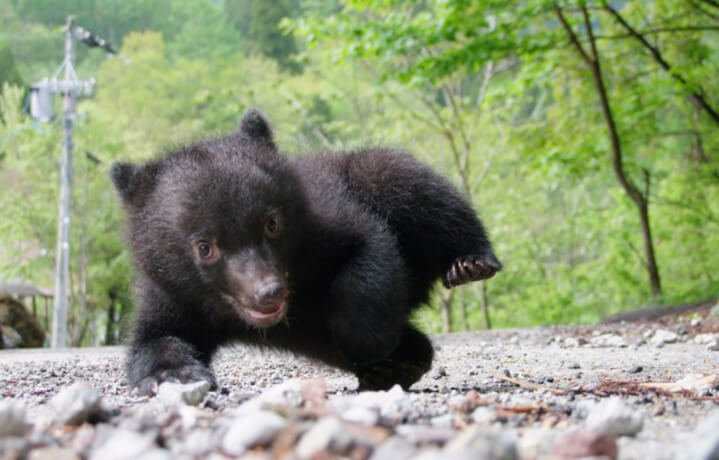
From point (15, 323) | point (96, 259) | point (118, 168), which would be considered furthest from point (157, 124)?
point (118, 168)

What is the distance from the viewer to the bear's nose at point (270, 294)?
327cm

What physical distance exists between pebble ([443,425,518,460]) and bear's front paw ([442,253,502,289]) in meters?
2.57

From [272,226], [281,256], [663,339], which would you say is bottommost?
[663,339]

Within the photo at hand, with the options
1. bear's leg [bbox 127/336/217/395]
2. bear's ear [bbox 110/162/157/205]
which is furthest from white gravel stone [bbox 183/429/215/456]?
bear's ear [bbox 110/162/157/205]

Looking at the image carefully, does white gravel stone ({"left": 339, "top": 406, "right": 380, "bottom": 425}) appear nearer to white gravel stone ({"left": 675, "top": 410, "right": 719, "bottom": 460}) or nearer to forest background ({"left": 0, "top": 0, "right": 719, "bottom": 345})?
white gravel stone ({"left": 675, "top": 410, "right": 719, "bottom": 460})

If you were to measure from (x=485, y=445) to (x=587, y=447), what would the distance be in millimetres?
290

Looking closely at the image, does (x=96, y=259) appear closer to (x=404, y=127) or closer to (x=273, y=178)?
(x=404, y=127)

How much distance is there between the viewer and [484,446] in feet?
5.43

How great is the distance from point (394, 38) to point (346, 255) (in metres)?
8.97

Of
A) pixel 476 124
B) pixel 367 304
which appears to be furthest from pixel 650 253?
pixel 367 304

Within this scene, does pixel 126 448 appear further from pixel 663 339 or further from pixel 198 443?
pixel 663 339

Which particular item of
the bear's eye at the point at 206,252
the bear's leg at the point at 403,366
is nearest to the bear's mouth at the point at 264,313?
the bear's eye at the point at 206,252

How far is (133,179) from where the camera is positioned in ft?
13.8

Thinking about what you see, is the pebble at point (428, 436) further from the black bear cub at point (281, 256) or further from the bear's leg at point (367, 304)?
the bear's leg at point (367, 304)
